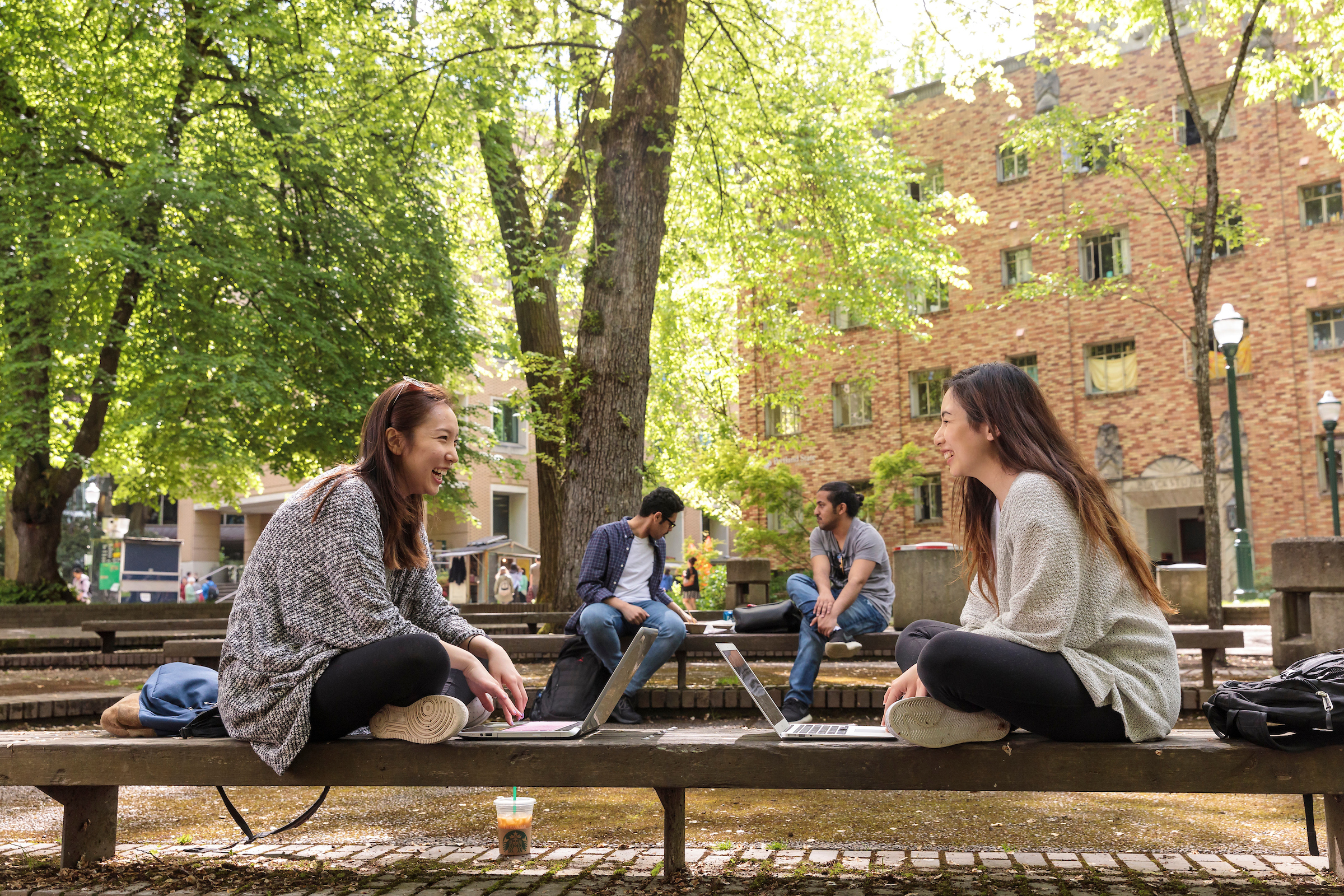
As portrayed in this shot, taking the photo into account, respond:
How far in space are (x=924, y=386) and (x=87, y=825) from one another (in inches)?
1213

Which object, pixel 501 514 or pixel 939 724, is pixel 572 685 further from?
pixel 501 514

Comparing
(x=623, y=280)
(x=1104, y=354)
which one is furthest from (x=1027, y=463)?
(x=1104, y=354)

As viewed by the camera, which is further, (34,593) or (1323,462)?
(1323,462)

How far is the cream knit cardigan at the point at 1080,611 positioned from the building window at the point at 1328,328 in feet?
90.3

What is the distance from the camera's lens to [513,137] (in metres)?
14.9

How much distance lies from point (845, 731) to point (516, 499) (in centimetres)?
4349

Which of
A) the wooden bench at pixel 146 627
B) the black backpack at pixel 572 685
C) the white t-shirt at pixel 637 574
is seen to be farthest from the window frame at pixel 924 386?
the black backpack at pixel 572 685

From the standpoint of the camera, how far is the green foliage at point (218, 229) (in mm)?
14195

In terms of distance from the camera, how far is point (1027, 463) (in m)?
3.11

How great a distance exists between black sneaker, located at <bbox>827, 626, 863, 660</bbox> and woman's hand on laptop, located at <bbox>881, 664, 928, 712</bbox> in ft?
13.4

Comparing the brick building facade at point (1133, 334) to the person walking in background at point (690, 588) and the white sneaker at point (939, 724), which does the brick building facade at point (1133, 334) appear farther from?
the white sneaker at point (939, 724)

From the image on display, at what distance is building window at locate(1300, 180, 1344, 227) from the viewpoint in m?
26.7

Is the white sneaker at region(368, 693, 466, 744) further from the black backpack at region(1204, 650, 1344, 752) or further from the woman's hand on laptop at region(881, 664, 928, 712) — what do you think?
the black backpack at region(1204, 650, 1344, 752)

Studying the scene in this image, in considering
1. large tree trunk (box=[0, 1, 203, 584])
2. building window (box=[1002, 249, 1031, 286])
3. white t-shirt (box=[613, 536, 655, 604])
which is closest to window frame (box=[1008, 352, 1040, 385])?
building window (box=[1002, 249, 1031, 286])
